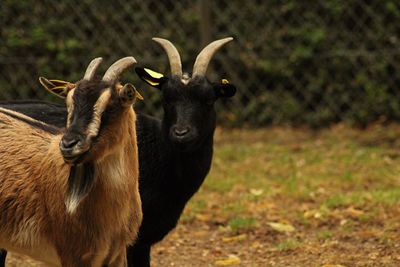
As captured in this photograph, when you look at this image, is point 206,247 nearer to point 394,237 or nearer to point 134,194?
point 394,237

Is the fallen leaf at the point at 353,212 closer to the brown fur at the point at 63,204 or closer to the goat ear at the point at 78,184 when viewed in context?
the brown fur at the point at 63,204

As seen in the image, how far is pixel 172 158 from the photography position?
6453mm

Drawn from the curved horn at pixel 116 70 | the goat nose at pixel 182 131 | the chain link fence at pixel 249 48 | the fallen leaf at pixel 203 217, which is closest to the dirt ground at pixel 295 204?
the fallen leaf at pixel 203 217

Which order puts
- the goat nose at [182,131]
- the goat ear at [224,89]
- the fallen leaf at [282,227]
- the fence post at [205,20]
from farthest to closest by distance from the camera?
the fence post at [205,20] → the fallen leaf at [282,227] → the goat ear at [224,89] → the goat nose at [182,131]

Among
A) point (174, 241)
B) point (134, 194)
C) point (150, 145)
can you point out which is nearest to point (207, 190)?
point (174, 241)

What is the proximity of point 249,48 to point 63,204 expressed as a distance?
261 inches

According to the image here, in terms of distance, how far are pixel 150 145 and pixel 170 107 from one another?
346mm

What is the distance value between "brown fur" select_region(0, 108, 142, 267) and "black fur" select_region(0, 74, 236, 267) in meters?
0.84

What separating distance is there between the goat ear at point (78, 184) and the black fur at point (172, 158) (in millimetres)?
1253

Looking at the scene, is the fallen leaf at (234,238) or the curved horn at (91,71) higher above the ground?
the curved horn at (91,71)

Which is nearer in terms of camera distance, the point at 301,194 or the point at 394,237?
the point at 394,237

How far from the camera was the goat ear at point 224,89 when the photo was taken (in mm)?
6594

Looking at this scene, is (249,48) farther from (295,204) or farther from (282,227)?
(282,227)

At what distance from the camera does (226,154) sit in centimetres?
1023
